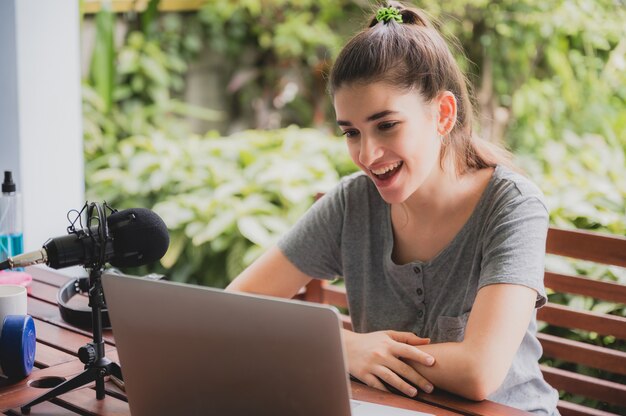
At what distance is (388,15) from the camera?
1612 mm

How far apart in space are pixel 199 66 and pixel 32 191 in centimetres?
277

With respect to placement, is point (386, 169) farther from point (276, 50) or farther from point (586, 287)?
point (276, 50)

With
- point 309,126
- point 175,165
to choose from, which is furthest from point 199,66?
point 175,165

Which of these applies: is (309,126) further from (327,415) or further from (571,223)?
(327,415)

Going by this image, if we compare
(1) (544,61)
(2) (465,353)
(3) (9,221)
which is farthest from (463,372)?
(1) (544,61)

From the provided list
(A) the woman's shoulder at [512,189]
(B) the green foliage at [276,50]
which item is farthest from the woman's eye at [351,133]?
(B) the green foliage at [276,50]

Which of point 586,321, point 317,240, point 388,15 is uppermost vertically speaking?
point 388,15

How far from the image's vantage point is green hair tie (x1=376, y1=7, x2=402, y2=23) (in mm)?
1607

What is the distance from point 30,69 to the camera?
7.39 ft

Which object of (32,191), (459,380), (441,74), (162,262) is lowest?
(162,262)

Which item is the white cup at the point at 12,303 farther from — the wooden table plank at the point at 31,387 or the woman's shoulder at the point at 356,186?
the woman's shoulder at the point at 356,186

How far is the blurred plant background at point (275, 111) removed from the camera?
3057 mm

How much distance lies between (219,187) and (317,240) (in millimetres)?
1519

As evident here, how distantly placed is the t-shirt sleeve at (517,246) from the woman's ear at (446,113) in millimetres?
218
